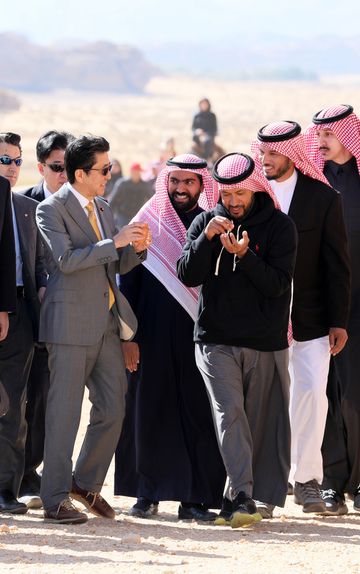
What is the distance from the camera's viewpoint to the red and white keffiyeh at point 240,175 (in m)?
6.71

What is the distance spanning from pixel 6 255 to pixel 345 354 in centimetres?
203

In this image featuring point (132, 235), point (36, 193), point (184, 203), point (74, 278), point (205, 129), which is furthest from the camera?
point (205, 129)

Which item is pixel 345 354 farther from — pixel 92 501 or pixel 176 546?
pixel 176 546

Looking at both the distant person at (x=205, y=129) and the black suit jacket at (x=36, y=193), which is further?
the distant person at (x=205, y=129)

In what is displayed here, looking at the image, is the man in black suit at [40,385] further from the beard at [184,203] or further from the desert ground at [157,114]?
the desert ground at [157,114]

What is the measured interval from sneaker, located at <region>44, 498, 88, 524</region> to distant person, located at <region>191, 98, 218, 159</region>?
22.7 metres

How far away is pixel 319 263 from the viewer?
737cm

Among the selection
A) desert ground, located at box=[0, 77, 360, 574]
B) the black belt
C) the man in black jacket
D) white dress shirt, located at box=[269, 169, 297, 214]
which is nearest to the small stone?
desert ground, located at box=[0, 77, 360, 574]

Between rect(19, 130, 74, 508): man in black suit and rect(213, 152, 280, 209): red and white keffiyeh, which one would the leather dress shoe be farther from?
rect(213, 152, 280, 209): red and white keffiyeh

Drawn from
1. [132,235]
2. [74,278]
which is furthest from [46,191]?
[132,235]

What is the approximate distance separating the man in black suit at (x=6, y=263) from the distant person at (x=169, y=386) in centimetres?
72

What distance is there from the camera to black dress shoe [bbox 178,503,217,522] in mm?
7008

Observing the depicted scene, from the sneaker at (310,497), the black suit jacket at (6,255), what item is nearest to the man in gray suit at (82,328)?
Answer: the black suit jacket at (6,255)

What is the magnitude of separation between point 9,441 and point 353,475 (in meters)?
1.94
